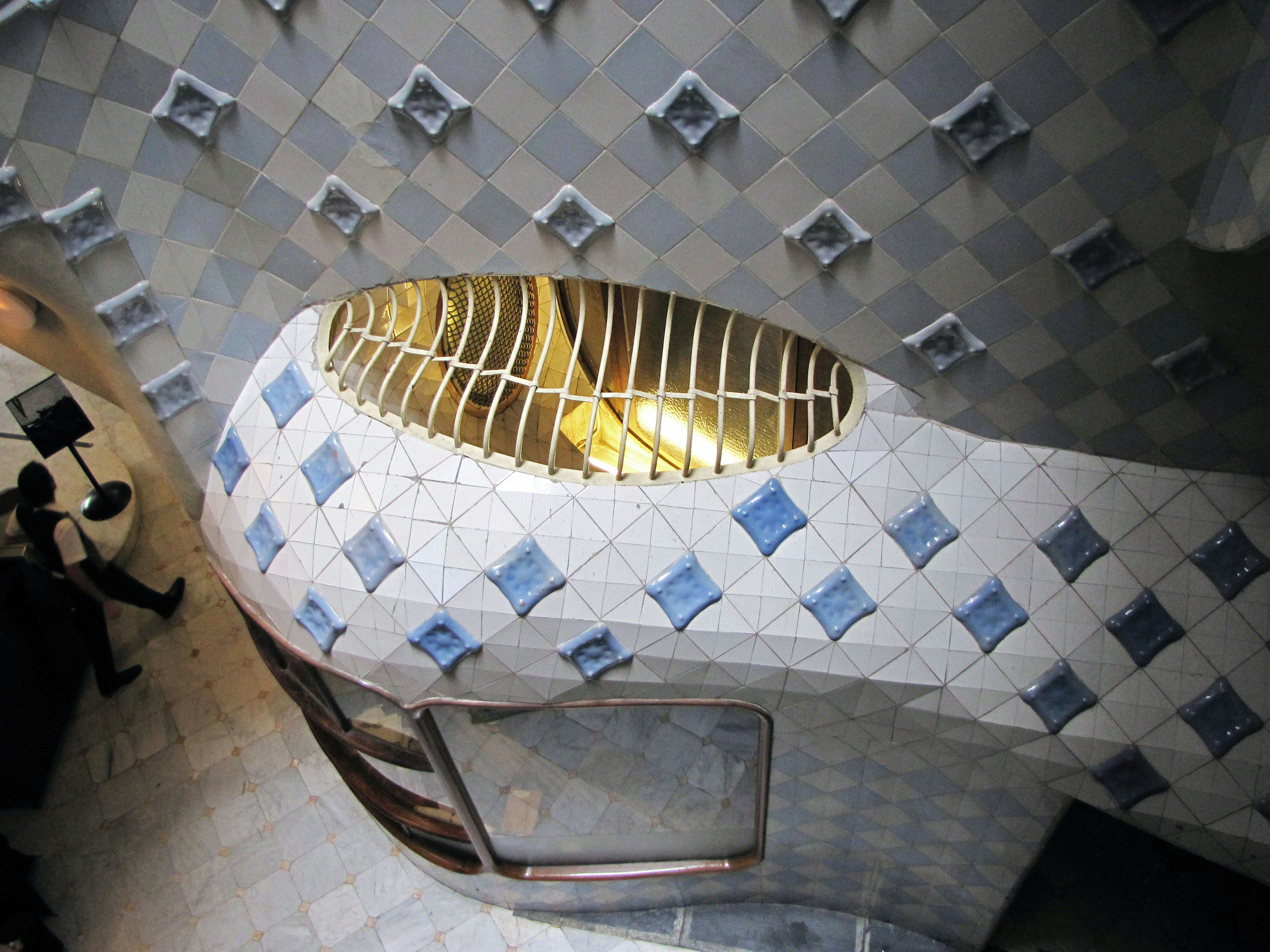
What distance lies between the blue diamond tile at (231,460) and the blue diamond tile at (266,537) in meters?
0.21

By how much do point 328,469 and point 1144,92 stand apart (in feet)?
9.79

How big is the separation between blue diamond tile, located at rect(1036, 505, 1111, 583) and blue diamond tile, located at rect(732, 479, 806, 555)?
0.85m

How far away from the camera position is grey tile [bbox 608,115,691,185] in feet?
10.3

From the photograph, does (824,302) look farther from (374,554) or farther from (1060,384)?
(374,554)

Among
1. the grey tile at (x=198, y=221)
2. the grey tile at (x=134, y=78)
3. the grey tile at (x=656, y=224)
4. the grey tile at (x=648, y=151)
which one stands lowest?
the grey tile at (x=656, y=224)

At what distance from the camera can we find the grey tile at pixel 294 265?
382 centimetres

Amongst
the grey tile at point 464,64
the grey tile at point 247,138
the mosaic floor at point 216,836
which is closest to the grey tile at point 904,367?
the grey tile at point 464,64

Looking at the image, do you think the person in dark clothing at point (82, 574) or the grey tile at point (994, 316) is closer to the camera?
the grey tile at point (994, 316)

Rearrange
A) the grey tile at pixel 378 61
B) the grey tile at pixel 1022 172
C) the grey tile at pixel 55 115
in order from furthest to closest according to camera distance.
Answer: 1. the grey tile at pixel 55 115
2. the grey tile at pixel 378 61
3. the grey tile at pixel 1022 172

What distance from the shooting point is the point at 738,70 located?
2.96m

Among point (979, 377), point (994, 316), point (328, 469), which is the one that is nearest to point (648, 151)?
point (994, 316)

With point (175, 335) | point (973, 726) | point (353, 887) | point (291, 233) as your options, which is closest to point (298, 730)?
point (353, 887)

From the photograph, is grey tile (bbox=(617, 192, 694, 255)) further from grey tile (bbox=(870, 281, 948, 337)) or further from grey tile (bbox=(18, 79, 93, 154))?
grey tile (bbox=(18, 79, 93, 154))

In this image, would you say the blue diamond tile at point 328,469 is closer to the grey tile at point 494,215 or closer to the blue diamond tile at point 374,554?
the blue diamond tile at point 374,554
